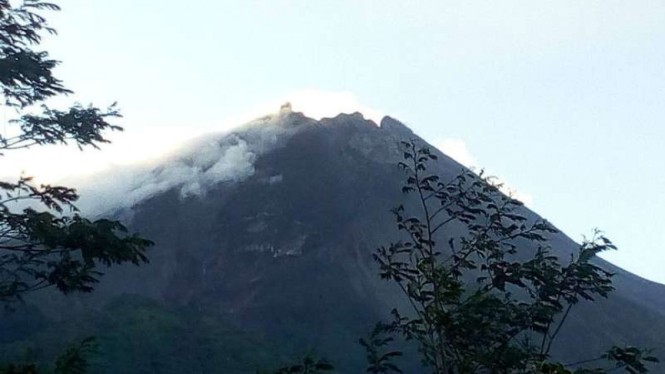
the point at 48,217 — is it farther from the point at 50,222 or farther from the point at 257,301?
the point at 257,301

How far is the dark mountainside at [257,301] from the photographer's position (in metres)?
150

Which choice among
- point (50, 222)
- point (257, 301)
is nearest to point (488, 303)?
point (50, 222)

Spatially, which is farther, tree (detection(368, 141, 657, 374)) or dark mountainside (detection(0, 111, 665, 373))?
dark mountainside (detection(0, 111, 665, 373))

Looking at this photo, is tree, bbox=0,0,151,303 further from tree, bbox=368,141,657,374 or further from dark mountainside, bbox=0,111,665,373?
dark mountainside, bbox=0,111,665,373

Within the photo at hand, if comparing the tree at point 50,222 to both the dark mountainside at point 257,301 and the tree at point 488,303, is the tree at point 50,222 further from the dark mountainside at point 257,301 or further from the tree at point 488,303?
the dark mountainside at point 257,301

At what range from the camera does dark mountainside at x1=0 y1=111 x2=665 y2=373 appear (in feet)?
493

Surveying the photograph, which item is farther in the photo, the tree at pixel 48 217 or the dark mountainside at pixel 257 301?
the dark mountainside at pixel 257 301

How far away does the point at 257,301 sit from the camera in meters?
173

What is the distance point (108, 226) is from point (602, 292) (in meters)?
10.6

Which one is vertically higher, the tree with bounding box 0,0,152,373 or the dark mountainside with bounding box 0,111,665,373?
the tree with bounding box 0,0,152,373

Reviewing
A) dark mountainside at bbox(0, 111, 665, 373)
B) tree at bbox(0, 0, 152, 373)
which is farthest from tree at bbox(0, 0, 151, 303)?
dark mountainside at bbox(0, 111, 665, 373)

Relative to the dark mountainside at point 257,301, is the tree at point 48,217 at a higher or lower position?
higher

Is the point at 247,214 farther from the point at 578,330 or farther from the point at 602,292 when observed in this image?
the point at 602,292

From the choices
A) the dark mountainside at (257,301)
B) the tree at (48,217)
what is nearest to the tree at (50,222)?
the tree at (48,217)
